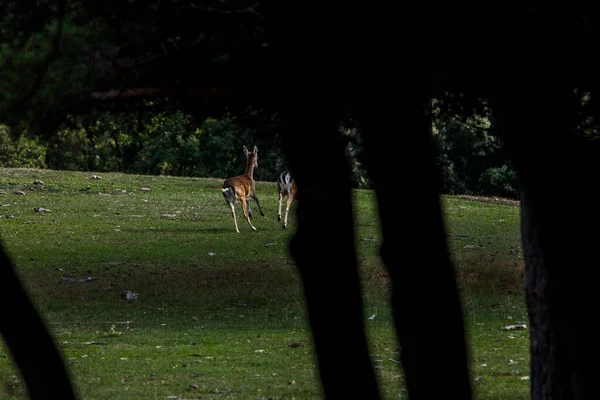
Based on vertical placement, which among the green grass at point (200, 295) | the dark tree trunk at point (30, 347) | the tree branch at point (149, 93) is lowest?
the green grass at point (200, 295)

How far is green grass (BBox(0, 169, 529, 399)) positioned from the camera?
459 inches

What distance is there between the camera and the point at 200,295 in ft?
60.3

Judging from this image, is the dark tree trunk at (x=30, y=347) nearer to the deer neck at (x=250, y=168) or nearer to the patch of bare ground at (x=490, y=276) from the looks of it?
the patch of bare ground at (x=490, y=276)

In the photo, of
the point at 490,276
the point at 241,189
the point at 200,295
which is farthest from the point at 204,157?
the point at 200,295

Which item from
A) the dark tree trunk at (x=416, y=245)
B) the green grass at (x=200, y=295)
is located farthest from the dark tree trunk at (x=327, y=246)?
the green grass at (x=200, y=295)

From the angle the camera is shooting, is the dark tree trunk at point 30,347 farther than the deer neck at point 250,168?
No

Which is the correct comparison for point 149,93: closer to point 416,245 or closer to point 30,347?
point 30,347

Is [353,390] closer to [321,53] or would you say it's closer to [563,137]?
[321,53]

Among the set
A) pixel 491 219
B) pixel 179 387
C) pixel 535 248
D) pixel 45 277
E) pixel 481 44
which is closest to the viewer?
pixel 481 44

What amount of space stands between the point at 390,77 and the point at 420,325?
42.9 inches

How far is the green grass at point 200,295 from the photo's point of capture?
1166 centimetres

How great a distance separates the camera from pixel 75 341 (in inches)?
567

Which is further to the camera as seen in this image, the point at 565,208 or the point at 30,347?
the point at 565,208

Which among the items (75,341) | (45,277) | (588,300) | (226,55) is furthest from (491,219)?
(588,300)
